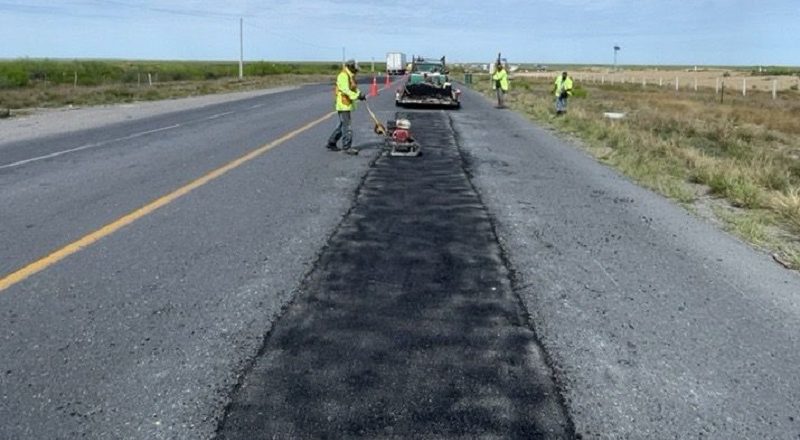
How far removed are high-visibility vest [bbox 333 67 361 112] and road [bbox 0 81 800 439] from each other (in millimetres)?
3671

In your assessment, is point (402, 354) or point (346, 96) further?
point (346, 96)

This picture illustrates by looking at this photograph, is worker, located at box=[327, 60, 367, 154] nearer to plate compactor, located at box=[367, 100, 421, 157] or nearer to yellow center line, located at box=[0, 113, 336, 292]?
plate compactor, located at box=[367, 100, 421, 157]

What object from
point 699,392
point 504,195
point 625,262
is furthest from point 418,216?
point 699,392

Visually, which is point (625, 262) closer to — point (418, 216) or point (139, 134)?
point (418, 216)

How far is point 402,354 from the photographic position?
150 inches

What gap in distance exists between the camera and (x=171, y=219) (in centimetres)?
692

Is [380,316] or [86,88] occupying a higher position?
[86,88]

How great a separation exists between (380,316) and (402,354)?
62 centimetres

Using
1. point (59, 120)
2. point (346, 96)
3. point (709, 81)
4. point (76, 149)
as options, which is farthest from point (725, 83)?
point (76, 149)

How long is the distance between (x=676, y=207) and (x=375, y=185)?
4.03 meters

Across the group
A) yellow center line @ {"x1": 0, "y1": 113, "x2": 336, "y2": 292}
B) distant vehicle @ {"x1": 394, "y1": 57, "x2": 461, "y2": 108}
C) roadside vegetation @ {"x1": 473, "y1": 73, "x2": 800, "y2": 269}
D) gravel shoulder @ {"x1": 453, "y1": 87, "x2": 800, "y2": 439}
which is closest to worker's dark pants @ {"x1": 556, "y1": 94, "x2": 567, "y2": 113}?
roadside vegetation @ {"x1": 473, "y1": 73, "x2": 800, "y2": 269}

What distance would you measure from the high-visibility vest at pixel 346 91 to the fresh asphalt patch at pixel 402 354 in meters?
6.05

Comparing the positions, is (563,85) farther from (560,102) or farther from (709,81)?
(709,81)

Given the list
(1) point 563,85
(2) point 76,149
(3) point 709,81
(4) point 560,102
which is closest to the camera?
(2) point 76,149
